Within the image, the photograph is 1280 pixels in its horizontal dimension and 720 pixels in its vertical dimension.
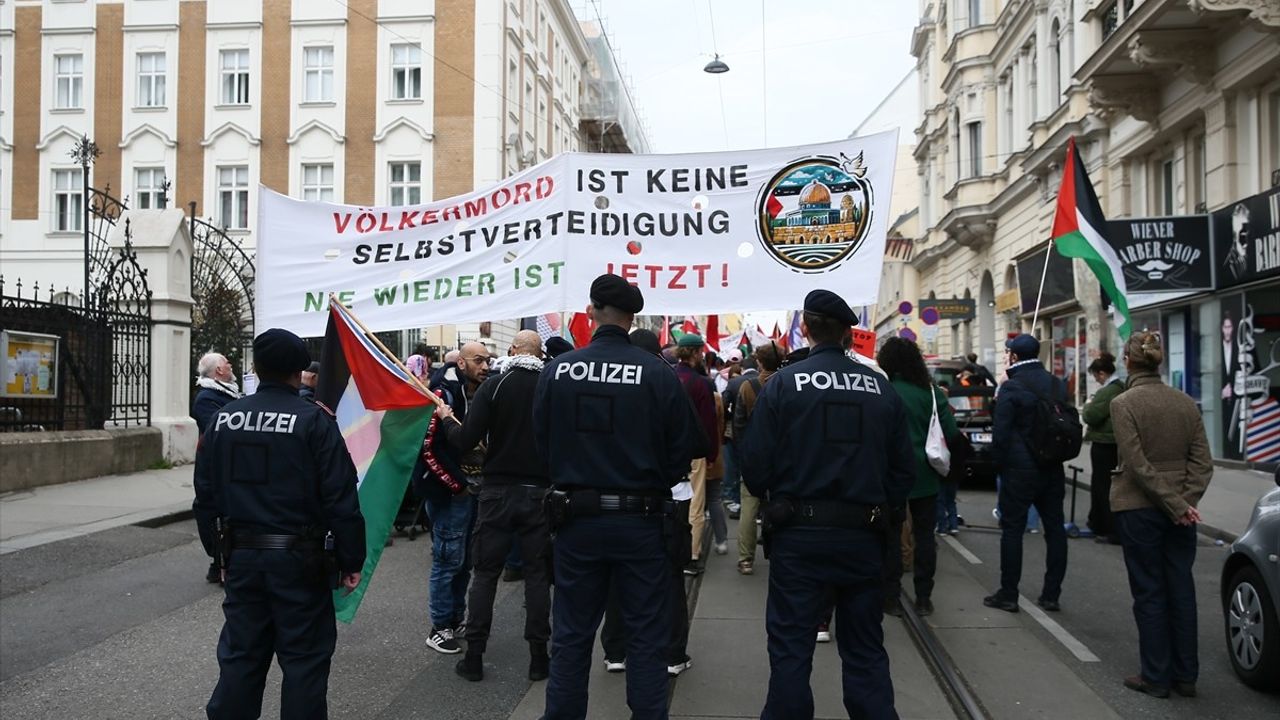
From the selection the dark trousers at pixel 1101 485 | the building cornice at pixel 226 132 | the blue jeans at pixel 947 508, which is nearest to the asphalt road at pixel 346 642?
the dark trousers at pixel 1101 485

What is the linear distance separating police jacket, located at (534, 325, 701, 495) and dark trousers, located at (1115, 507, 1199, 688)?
2.75 metres

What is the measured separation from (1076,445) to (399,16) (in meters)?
29.0

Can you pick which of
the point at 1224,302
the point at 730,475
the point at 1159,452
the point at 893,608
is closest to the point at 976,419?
the point at 730,475

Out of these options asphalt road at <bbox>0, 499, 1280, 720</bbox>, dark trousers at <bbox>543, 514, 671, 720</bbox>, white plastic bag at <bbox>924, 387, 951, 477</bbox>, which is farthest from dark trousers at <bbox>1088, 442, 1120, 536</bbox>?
dark trousers at <bbox>543, 514, 671, 720</bbox>

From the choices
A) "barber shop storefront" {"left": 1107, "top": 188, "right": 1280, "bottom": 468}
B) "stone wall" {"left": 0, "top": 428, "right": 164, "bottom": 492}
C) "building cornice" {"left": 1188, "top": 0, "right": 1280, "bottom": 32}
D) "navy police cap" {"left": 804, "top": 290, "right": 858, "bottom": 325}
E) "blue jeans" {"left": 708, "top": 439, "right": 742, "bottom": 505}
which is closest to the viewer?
"navy police cap" {"left": 804, "top": 290, "right": 858, "bottom": 325}

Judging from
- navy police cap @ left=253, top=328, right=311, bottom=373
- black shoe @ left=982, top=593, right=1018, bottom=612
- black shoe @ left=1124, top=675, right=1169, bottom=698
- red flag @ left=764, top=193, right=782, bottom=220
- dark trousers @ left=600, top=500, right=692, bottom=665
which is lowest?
black shoe @ left=1124, top=675, right=1169, bottom=698

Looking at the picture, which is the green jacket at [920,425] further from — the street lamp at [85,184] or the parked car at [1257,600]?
the street lamp at [85,184]

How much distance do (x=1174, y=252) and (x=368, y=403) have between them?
14.7 m

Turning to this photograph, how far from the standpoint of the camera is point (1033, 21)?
83.3ft

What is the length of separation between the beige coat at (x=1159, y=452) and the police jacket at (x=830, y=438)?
180cm

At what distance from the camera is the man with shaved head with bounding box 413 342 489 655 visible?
582cm

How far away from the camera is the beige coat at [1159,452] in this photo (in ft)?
17.1

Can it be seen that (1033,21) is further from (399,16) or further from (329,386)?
(329,386)

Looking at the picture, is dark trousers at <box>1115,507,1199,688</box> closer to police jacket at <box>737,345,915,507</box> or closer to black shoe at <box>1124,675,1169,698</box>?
black shoe at <box>1124,675,1169,698</box>
